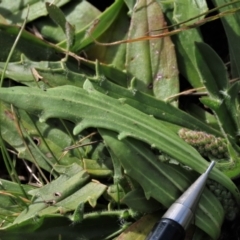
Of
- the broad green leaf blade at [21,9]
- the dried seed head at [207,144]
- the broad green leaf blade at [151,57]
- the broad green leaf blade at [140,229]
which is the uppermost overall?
the broad green leaf blade at [21,9]

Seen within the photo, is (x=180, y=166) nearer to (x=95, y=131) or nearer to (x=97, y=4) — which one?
(x=95, y=131)

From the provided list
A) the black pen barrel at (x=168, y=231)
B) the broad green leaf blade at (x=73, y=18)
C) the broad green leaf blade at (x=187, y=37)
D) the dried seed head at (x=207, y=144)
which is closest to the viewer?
the black pen barrel at (x=168, y=231)

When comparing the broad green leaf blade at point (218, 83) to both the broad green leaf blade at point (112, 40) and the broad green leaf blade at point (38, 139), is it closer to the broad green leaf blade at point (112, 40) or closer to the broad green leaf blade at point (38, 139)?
the broad green leaf blade at point (112, 40)

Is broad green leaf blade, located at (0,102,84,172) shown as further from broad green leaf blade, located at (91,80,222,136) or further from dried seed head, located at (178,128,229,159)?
dried seed head, located at (178,128,229,159)

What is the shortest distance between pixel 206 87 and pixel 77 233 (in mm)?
463

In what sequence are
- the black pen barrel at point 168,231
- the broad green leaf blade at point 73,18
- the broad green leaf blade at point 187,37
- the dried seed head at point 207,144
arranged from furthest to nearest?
1. the broad green leaf blade at point 73,18
2. the broad green leaf blade at point 187,37
3. the dried seed head at point 207,144
4. the black pen barrel at point 168,231

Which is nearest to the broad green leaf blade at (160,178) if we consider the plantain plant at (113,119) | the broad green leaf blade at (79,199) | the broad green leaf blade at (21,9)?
the plantain plant at (113,119)

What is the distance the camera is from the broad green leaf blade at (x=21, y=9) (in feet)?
4.76

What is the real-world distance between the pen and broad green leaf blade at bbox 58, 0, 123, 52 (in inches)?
19.2

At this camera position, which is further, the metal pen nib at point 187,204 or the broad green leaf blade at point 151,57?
the broad green leaf blade at point 151,57

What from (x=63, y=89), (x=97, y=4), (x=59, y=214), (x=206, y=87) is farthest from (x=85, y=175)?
(x=97, y=4)

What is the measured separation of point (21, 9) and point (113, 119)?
0.52m

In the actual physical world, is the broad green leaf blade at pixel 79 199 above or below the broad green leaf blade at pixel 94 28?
below

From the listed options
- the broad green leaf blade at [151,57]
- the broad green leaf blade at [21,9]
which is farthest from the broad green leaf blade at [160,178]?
the broad green leaf blade at [21,9]
